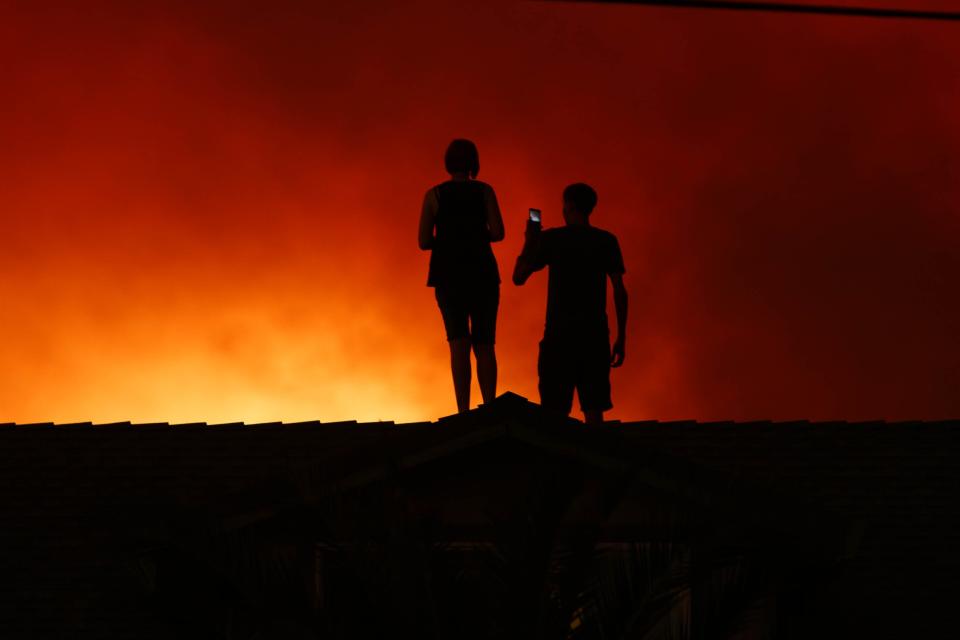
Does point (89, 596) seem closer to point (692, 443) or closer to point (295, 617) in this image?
point (295, 617)

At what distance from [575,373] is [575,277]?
0.65 metres

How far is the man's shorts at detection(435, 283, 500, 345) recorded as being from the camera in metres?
10.1

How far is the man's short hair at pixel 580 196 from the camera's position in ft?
33.1

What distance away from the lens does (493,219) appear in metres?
10.2

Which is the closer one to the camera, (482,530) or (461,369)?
(482,530)

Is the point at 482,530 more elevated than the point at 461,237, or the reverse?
the point at 461,237

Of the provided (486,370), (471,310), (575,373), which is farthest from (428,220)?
(575,373)

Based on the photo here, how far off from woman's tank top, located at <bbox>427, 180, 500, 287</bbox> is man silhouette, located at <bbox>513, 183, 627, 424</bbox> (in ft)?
0.90

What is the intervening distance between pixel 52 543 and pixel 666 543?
5.72 meters

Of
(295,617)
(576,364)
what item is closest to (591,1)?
(576,364)

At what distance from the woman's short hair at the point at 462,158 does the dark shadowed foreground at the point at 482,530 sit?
70.8 inches

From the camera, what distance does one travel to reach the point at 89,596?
36.4ft

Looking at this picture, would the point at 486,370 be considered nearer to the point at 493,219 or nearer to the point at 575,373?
the point at 575,373

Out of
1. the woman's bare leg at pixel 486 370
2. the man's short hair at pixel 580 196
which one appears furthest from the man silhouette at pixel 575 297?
the woman's bare leg at pixel 486 370
